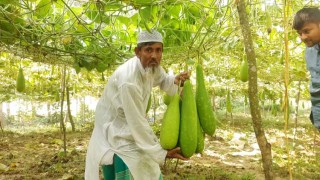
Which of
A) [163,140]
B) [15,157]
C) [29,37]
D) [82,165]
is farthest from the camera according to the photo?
[15,157]

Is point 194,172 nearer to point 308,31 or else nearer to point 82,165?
point 82,165

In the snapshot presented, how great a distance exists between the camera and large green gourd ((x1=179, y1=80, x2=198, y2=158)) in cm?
166

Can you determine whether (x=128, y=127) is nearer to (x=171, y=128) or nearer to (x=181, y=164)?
(x=171, y=128)

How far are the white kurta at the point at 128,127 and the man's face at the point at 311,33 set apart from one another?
39.6 inches

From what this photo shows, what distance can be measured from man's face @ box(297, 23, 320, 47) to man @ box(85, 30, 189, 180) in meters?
0.77

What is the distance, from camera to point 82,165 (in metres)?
6.00

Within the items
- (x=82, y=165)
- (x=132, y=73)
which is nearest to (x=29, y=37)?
(x=132, y=73)

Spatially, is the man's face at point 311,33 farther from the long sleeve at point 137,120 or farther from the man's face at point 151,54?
the long sleeve at point 137,120

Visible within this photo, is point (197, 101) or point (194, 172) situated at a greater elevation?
point (197, 101)

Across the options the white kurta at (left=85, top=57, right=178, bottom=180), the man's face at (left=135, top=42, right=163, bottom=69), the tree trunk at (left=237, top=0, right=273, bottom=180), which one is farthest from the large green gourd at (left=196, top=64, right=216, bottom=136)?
the tree trunk at (left=237, top=0, right=273, bottom=180)

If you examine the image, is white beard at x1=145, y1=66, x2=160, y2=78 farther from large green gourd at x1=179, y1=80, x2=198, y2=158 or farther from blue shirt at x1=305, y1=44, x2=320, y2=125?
blue shirt at x1=305, y1=44, x2=320, y2=125

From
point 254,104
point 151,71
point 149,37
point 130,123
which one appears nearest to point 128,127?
point 130,123

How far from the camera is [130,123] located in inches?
86.3

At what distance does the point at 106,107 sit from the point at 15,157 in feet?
17.4
